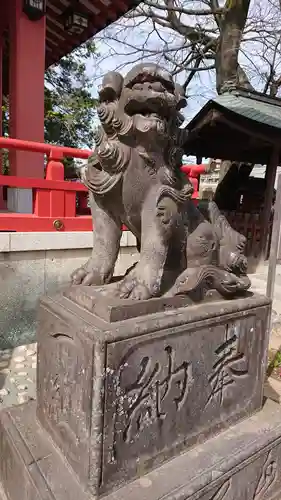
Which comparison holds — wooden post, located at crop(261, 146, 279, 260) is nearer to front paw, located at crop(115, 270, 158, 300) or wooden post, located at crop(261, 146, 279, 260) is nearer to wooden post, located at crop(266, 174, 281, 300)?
wooden post, located at crop(266, 174, 281, 300)

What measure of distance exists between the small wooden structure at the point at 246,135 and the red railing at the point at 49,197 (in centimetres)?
214

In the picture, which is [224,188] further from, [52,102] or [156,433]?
[156,433]

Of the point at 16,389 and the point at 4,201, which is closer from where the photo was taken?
the point at 16,389

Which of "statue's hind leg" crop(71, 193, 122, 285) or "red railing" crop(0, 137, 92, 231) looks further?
"red railing" crop(0, 137, 92, 231)

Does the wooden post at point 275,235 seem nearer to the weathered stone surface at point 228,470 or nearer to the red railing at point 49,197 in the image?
the weathered stone surface at point 228,470

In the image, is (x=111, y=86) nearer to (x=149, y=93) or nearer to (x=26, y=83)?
(x=149, y=93)

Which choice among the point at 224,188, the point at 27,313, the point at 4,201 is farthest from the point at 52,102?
the point at 27,313

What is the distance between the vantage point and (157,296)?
1459 mm

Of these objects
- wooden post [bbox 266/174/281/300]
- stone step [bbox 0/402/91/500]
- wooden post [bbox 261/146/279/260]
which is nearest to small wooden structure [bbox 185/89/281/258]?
wooden post [bbox 261/146/279/260]

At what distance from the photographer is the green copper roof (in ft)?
14.3

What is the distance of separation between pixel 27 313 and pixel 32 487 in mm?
1991

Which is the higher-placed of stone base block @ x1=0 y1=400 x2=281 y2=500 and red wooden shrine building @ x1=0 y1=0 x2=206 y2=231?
red wooden shrine building @ x1=0 y1=0 x2=206 y2=231

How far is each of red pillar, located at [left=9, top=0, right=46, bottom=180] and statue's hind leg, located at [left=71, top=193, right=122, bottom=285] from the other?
3.13 meters

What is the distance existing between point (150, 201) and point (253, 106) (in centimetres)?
410
